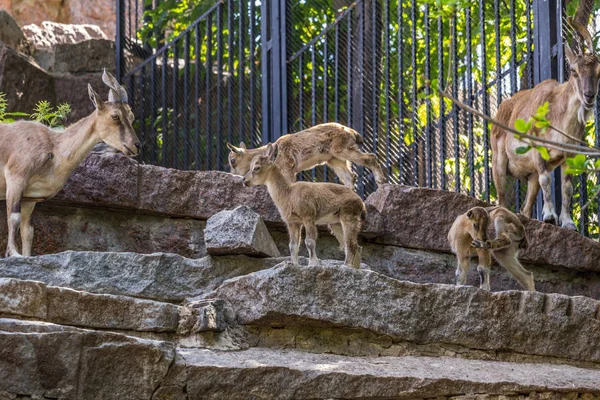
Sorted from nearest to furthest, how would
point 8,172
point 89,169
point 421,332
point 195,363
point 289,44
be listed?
point 195,363
point 421,332
point 8,172
point 89,169
point 289,44

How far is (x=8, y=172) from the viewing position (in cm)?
916

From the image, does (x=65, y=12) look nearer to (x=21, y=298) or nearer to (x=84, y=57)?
(x=84, y=57)

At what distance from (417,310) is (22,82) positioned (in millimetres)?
7709

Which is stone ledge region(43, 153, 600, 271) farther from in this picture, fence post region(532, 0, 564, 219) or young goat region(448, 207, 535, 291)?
fence post region(532, 0, 564, 219)

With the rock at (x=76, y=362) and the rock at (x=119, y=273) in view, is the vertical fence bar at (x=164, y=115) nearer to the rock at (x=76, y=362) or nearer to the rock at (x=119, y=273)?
the rock at (x=119, y=273)

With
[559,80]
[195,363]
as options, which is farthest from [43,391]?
[559,80]

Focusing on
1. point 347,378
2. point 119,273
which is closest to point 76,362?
point 347,378

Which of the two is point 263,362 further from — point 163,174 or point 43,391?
point 163,174

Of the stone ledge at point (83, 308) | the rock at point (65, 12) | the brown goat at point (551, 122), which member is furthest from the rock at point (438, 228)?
the rock at point (65, 12)

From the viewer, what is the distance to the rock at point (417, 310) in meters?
7.69

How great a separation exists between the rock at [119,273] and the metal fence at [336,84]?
11.7 feet

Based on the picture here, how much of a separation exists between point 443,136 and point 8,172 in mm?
4537

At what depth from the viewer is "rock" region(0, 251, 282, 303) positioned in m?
8.17

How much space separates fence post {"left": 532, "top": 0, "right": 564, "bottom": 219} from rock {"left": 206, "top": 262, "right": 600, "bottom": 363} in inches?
116
